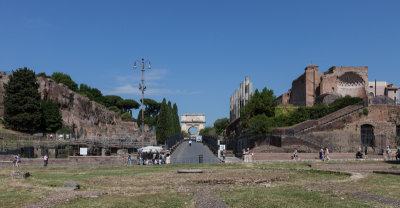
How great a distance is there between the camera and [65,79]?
79.8 meters

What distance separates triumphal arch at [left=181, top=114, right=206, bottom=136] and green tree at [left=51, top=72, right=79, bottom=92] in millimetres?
54588

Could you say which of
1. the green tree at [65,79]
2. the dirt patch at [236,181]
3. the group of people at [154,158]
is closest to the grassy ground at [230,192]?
the dirt patch at [236,181]

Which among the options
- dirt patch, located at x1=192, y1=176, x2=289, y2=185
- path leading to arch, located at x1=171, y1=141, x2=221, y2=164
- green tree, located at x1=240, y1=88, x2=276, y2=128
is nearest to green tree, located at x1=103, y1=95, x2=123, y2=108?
path leading to arch, located at x1=171, y1=141, x2=221, y2=164

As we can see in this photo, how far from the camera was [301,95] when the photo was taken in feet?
209

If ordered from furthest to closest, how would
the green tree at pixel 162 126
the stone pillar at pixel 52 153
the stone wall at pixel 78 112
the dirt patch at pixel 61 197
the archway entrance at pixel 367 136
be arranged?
the green tree at pixel 162 126 → the stone wall at pixel 78 112 → the archway entrance at pixel 367 136 → the stone pillar at pixel 52 153 → the dirt patch at pixel 61 197

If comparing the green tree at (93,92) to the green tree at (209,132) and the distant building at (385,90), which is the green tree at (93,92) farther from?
the distant building at (385,90)

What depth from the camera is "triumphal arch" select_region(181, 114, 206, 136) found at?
432 ft

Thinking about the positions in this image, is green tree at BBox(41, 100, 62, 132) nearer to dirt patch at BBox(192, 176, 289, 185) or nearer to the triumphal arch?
dirt patch at BBox(192, 176, 289, 185)

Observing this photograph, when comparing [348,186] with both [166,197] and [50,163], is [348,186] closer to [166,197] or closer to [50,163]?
[166,197]

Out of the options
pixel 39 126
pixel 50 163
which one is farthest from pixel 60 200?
pixel 39 126

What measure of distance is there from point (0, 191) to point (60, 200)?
3719 millimetres

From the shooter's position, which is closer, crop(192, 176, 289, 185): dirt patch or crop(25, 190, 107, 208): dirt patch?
crop(25, 190, 107, 208): dirt patch

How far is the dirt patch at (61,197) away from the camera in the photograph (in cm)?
976

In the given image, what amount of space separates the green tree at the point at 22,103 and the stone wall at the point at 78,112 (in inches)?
154
